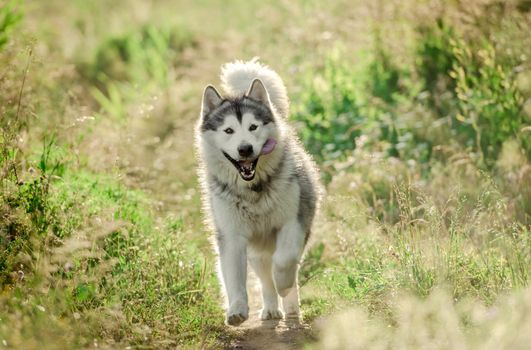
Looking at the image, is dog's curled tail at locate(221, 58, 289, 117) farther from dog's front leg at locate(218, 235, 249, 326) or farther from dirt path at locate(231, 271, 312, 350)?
dirt path at locate(231, 271, 312, 350)

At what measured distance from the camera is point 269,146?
5.64 m

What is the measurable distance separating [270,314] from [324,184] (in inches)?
97.2

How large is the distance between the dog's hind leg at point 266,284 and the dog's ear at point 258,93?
1.11 meters

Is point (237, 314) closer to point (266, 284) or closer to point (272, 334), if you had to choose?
point (272, 334)

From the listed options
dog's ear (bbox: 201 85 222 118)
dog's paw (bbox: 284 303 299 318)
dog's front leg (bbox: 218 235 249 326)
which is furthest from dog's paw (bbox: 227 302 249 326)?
dog's ear (bbox: 201 85 222 118)

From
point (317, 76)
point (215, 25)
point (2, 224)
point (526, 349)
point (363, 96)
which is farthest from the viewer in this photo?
point (215, 25)

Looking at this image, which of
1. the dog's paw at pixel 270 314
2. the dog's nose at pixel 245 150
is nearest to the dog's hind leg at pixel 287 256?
the dog's paw at pixel 270 314

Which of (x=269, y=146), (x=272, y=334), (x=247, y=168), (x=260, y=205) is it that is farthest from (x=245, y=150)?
(x=272, y=334)

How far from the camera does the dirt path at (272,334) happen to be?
194 inches

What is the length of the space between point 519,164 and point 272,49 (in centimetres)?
544

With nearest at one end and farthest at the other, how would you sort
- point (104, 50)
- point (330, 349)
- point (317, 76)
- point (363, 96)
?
point (330, 349) < point (363, 96) < point (317, 76) < point (104, 50)

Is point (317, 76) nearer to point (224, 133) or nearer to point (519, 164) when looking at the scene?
point (519, 164)

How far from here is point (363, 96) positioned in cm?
974

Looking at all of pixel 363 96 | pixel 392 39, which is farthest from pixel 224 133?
pixel 392 39
